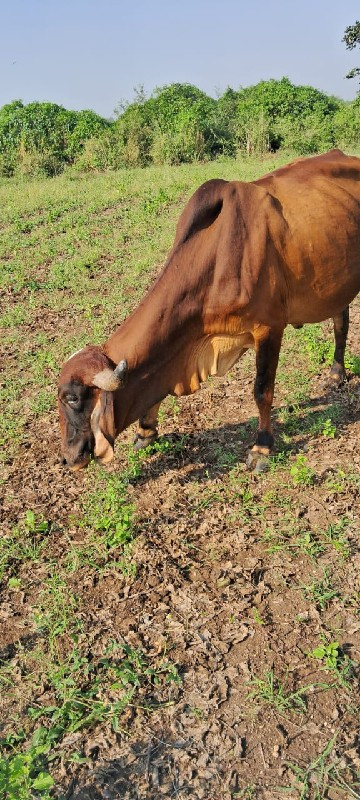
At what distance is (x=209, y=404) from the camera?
5.63 m

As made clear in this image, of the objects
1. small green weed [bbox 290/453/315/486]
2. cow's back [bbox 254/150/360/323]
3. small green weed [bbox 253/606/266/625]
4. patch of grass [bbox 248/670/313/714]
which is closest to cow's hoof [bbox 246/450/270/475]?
small green weed [bbox 290/453/315/486]

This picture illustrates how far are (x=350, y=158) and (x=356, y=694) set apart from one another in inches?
165

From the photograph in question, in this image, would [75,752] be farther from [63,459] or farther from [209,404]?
[209,404]

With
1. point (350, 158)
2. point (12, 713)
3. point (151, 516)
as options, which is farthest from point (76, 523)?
point (350, 158)

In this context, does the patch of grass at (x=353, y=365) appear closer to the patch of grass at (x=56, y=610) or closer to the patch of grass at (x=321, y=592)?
the patch of grass at (x=321, y=592)

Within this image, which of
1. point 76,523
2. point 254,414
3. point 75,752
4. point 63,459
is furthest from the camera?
point 254,414

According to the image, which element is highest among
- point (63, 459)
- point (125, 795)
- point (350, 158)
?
point (350, 158)

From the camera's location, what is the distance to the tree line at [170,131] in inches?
859

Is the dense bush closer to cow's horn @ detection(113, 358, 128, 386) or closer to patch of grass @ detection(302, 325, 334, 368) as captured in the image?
patch of grass @ detection(302, 325, 334, 368)

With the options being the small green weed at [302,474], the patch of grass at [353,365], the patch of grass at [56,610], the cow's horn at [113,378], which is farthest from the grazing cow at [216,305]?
the patch of grass at [353,365]

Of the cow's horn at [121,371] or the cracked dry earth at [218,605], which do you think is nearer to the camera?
the cracked dry earth at [218,605]

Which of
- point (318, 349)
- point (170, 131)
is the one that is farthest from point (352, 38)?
point (318, 349)

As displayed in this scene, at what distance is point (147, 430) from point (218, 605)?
169cm

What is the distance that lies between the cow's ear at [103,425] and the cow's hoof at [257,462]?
1185 millimetres
